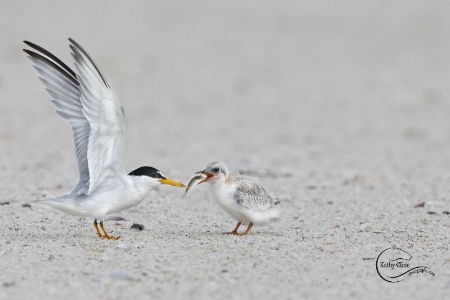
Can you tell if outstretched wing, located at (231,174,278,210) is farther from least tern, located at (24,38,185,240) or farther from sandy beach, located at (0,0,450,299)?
least tern, located at (24,38,185,240)

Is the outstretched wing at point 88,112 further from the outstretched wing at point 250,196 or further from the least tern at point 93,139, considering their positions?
the outstretched wing at point 250,196

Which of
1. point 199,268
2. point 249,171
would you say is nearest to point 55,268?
point 199,268

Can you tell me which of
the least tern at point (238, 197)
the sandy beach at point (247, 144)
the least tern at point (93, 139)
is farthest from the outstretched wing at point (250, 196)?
the least tern at point (93, 139)

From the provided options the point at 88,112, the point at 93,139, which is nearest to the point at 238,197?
the point at 93,139

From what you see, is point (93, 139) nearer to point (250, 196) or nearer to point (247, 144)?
point (250, 196)

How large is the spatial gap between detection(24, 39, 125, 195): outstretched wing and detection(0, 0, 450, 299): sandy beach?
1.77ft

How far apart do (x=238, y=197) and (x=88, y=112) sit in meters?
1.30

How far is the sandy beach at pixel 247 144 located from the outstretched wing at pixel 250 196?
10.4 inches

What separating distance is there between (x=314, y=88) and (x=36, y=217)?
12.4m

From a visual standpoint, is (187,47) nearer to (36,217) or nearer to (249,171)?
(249,171)

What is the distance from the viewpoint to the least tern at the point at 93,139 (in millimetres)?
6312

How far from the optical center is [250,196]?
6.73 meters

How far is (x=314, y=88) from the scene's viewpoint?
62.5 ft

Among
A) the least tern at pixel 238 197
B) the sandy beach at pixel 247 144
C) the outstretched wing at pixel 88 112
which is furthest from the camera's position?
the least tern at pixel 238 197
